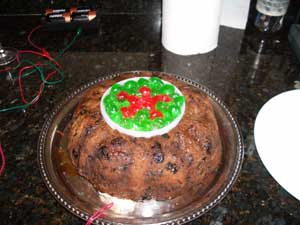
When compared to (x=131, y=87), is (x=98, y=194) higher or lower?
lower

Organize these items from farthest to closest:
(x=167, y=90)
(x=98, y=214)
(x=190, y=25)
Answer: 1. (x=190, y=25)
2. (x=167, y=90)
3. (x=98, y=214)

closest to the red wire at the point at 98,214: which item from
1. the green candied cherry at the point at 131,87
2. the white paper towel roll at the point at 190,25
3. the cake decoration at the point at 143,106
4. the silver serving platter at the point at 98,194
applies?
the silver serving platter at the point at 98,194

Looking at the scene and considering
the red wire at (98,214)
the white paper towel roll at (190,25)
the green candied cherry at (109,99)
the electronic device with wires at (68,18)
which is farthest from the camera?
the electronic device with wires at (68,18)

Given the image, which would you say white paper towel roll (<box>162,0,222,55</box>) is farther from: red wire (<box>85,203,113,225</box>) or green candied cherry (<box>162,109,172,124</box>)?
red wire (<box>85,203,113,225</box>)

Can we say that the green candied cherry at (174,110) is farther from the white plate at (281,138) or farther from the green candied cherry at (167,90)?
the white plate at (281,138)

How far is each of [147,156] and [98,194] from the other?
0.54 ft

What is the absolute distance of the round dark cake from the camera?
2.62ft

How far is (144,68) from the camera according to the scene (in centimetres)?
123

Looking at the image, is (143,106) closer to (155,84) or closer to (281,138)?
(155,84)

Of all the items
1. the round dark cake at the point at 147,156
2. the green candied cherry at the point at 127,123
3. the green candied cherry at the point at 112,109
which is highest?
the green candied cherry at the point at 112,109

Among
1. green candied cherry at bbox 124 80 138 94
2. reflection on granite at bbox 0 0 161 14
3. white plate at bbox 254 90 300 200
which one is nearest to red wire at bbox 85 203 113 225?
green candied cherry at bbox 124 80 138 94

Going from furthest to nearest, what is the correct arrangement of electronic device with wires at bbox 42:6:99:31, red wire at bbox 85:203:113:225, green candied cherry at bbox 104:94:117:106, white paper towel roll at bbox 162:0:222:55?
1. electronic device with wires at bbox 42:6:99:31
2. white paper towel roll at bbox 162:0:222:55
3. green candied cherry at bbox 104:94:117:106
4. red wire at bbox 85:203:113:225

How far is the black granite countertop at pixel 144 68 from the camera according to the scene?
843mm

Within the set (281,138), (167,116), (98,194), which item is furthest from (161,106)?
(281,138)
